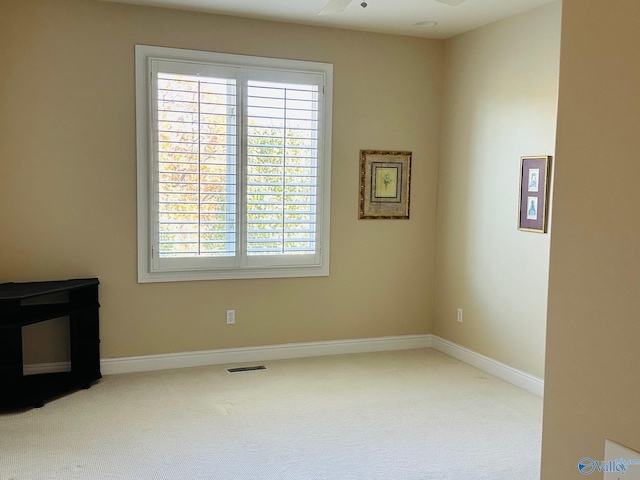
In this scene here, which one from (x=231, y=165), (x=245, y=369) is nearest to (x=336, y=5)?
(x=231, y=165)

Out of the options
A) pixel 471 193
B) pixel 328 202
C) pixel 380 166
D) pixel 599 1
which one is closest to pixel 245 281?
pixel 328 202

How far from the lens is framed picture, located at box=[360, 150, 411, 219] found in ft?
16.8

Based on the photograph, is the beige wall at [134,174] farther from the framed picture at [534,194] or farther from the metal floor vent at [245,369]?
the framed picture at [534,194]

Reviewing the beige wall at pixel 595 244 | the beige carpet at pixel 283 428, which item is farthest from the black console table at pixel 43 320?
the beige wall at pixel 595 244

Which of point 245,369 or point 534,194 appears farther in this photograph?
point 245,369

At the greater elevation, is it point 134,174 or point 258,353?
point 134,174

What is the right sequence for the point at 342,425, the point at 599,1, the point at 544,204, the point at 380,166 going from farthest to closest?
1. the point at 380,166
2. the point at 544,204
3. the point at 342,425
4. the point at 599,1

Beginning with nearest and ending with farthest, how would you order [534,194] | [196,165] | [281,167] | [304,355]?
[534,194]
[196,165]
[281,167]
[304,355]

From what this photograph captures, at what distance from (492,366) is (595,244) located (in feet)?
12.8

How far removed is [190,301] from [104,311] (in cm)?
67

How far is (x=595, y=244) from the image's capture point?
1.02 metres

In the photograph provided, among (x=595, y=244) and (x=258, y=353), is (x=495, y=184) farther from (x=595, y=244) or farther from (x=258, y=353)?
(x=595, y=244)

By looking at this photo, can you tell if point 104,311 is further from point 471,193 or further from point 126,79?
point 471,193

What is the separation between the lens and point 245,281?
15.7 feet
